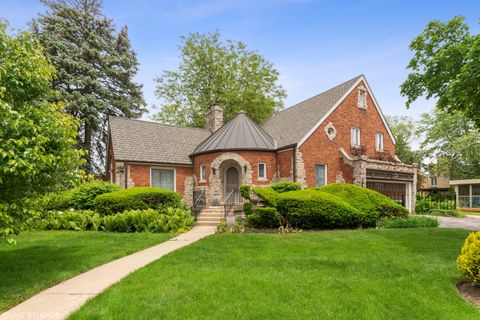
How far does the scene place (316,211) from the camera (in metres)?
12.0

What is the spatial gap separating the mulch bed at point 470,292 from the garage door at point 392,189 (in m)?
15.6

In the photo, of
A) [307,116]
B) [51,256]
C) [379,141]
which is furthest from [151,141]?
[379,141]

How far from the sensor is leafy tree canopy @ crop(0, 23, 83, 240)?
4.71m

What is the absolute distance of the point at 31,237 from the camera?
10.6 m

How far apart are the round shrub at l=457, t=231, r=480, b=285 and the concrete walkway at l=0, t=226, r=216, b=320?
652 centimetres

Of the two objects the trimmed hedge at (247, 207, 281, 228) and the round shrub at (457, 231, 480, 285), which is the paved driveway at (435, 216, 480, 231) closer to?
the trimmed hedge at (247, 207, 281, 228)

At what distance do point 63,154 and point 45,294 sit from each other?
2.50m

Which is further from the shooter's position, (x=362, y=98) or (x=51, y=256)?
(x=362, y=98)

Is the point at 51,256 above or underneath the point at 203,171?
underneath

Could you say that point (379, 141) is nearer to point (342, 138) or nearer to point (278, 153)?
point (342, 138)

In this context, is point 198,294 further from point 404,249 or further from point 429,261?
point 404,249

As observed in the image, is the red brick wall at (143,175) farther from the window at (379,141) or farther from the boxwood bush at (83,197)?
the window at (379,141)

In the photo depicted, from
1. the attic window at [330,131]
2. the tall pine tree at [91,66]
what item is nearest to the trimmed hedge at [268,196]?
the attic window at [330,131]

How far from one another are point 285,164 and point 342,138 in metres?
4.79
